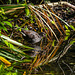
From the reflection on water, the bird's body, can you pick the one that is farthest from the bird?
the reflection on water

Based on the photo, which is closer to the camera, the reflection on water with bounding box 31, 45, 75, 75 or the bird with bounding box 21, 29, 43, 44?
the reflection on water with bounding box 31, 45, 75, 75

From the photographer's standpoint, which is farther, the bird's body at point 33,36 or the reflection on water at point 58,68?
the bird's body at point 33,36

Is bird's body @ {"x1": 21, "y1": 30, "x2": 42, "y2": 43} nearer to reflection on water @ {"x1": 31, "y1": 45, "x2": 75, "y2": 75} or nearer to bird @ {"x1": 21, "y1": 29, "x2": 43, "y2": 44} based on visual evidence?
bird @ {"x1": 21, "y1": 29, "x2": 43, "y2": 44}

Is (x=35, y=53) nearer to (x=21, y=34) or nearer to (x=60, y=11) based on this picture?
(x=21, y=34)

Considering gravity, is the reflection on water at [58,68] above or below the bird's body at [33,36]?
above

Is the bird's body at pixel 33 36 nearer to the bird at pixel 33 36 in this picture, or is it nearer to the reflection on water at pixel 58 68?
the bird at pixel 33 36

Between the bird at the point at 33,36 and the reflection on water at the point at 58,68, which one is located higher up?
the reflection on water at the point at 58,68

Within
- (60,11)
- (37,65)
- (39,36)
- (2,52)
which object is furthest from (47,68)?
(60,11)

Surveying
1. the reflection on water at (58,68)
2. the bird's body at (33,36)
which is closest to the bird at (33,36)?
the bird's body at (33,36)

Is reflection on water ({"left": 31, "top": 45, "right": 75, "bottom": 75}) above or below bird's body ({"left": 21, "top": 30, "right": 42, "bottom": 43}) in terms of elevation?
above

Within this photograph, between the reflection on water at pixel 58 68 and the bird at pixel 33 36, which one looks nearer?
the reflection on water at pixel 58 68

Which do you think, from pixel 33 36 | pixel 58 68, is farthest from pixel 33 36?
pixel 58 68

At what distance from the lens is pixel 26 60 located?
161 cm

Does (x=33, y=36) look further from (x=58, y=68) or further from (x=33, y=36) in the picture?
(x=58, y=68)
